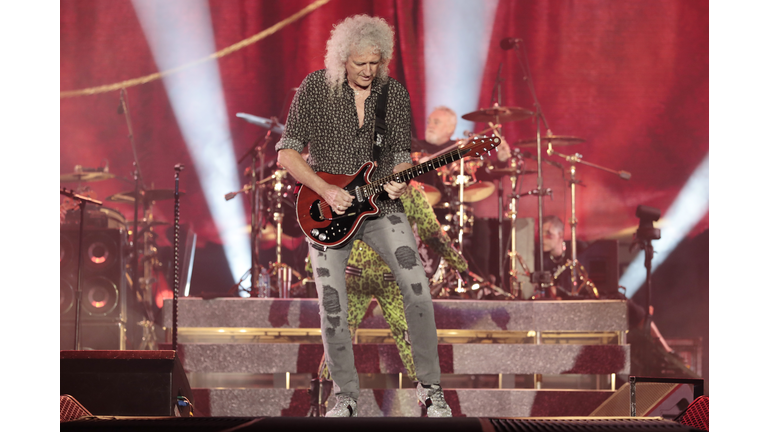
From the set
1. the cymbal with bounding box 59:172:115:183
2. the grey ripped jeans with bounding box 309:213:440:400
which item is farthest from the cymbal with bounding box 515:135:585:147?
the cymbal with bounding box 59:172:115:183

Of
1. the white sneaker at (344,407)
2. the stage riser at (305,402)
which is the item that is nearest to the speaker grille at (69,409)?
the white sneaker at (344,407)

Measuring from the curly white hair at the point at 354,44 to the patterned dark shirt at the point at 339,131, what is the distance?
59 mm

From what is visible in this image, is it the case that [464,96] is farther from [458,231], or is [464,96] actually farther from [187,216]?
[187,216]

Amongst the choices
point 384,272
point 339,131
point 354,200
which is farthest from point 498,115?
point 354,200

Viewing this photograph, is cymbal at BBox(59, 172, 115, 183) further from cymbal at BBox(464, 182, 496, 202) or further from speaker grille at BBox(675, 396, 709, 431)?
speaker grille at BBox(675, 396, 709, 431)

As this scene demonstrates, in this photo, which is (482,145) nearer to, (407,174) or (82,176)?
(407,174)

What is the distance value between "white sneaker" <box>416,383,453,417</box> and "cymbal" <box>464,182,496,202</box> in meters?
4.13

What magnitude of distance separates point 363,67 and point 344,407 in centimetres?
154

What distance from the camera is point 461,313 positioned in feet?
17.1

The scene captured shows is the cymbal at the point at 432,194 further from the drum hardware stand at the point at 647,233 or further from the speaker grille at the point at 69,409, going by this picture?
the speaker grille at the point at 69,409

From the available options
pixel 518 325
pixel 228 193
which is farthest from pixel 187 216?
pixel 518 325

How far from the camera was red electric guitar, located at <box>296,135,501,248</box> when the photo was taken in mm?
3102

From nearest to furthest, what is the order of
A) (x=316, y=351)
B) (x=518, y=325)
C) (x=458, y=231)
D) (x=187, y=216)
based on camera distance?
(x=316, y=351) < (x=518, y=325) < (x=458, y=231) < (x=187, y=216)
